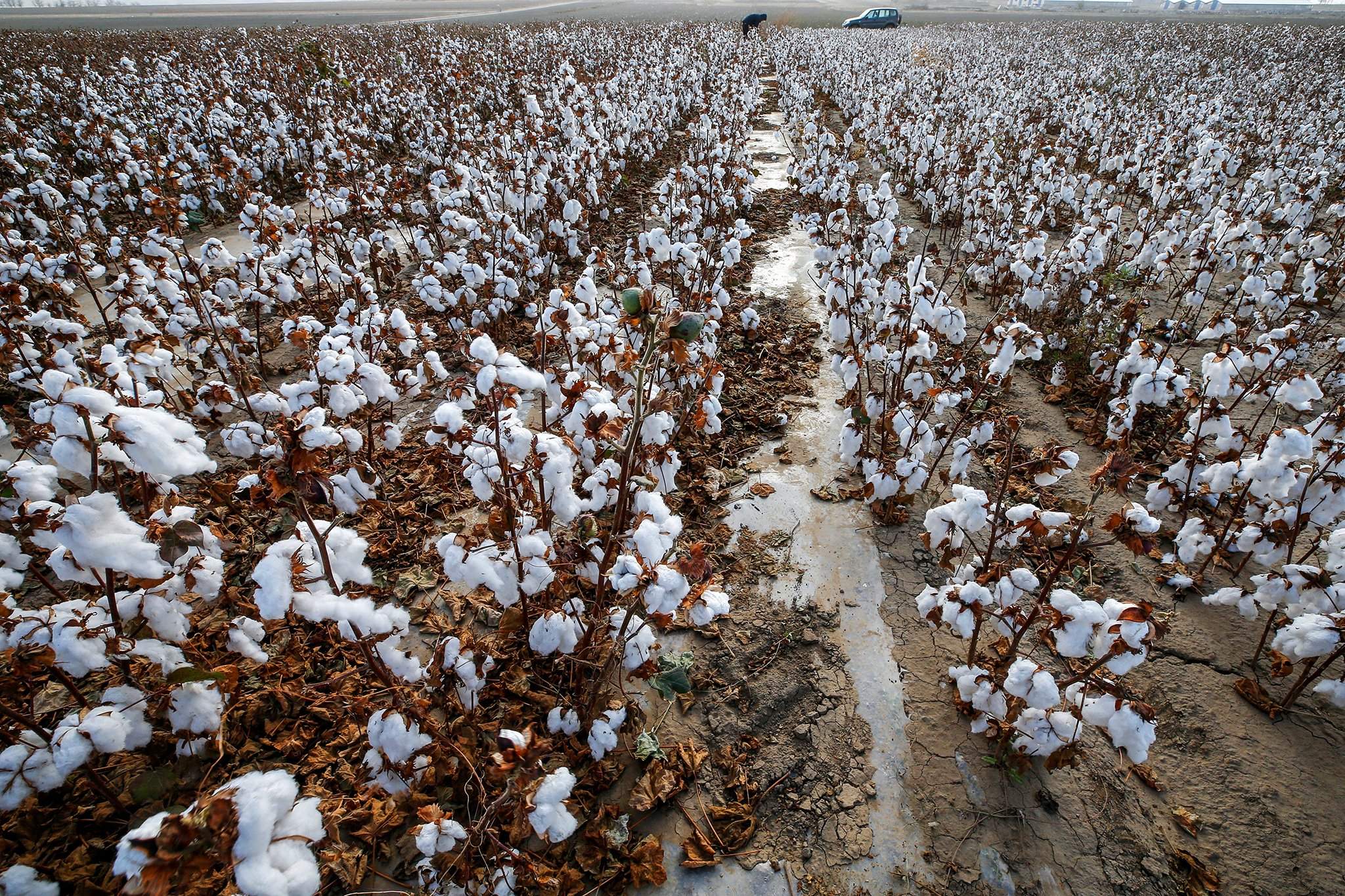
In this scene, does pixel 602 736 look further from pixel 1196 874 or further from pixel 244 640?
pixel 1196 874

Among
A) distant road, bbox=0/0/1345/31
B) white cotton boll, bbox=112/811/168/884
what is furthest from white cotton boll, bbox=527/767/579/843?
distant road, bbox=0/0/1345/31

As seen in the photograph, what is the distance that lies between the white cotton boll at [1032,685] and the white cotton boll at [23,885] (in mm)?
3516

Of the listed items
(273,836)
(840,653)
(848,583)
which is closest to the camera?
(273,836)

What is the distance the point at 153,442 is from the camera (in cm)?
176

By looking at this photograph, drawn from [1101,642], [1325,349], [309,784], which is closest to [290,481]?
[309,784]

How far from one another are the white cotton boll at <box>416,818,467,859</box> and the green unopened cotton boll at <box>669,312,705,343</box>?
1929 millimetres

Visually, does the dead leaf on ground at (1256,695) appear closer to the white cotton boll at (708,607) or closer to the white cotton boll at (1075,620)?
the white cotton boll at (1075,620)

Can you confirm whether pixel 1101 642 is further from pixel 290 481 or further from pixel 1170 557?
pixel 290 481

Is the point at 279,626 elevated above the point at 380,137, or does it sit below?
A: below

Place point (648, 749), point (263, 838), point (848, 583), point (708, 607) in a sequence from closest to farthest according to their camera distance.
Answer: point (263, 838) → point (708, 607) → point (648, 749) → point (848, 583)

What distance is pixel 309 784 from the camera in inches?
109

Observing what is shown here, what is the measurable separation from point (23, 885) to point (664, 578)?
7.75ft

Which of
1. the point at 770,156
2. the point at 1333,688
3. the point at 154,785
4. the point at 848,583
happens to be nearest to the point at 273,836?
the point at 154,785

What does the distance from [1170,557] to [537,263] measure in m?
6.24
